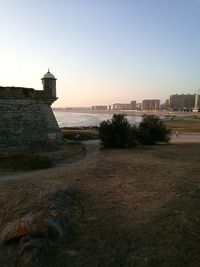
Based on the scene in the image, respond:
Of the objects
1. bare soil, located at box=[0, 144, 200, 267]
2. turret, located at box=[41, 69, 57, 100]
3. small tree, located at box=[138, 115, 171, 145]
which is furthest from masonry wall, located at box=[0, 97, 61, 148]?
small tree, located at box=[138, 115, 171, 145]

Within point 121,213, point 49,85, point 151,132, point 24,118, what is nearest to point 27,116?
point 24,118

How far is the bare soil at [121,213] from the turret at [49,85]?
1082 cm

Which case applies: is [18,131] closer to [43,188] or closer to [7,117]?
[7,117]

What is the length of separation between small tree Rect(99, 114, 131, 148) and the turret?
15.4 feet

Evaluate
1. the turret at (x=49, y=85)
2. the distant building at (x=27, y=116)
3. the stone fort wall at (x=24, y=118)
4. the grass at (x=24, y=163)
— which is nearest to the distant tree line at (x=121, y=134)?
the distant building at (x=27, y=116)

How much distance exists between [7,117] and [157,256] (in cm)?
1551

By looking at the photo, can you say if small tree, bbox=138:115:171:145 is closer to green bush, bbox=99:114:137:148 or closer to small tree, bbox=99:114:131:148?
green bush, bbox=99:114:137:148

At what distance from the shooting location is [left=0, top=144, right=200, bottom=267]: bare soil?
626cm

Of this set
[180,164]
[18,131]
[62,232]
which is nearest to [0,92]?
[18,131]

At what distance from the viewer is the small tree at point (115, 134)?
22.3m

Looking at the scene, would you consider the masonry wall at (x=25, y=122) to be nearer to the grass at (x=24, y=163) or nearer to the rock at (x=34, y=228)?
the grass at (x=24, y=163)

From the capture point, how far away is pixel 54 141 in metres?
22.2

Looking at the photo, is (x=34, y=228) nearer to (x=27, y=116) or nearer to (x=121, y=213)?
(x=121, y=213)

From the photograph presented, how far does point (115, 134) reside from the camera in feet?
73.4
